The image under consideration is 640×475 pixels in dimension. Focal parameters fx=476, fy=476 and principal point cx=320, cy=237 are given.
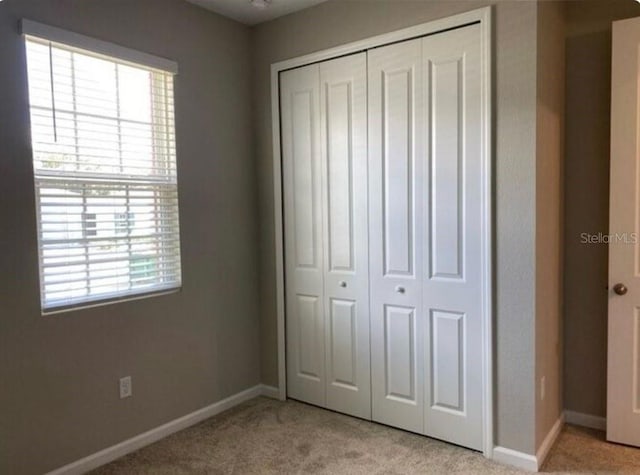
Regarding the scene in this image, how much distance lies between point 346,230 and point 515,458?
1521mm

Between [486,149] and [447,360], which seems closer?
[486,149]

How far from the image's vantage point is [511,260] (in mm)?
2369

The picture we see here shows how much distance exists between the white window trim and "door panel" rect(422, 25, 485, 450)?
4.90 feet

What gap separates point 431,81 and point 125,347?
2211 mm

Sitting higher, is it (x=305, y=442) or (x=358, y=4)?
(x=358, y=4)

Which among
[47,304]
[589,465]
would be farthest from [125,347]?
[589,465]

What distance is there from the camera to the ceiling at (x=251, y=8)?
2904 mm

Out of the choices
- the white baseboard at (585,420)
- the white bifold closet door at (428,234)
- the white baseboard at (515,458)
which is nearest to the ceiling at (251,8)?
the white bifold closet door at (428,234)

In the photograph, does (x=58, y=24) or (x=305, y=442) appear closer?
(x=58, y=24)

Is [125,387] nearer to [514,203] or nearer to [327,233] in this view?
[327,233]

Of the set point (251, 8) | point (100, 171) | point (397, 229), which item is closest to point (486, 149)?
point (397, 229)

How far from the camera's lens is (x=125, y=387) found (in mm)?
2627

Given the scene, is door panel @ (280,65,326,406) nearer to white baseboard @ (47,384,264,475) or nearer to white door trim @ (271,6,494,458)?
white baseboard @ (47,384,264,475)

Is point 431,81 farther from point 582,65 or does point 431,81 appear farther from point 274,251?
point 274,251
